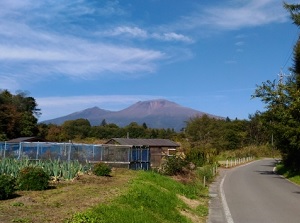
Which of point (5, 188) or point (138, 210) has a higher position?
point (5, 188)

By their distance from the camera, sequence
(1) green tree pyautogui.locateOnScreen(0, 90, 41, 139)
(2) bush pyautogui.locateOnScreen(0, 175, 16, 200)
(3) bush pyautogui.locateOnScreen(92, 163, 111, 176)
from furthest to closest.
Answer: (1) green tree pyautogui.locateOnScreen(0, 90, 41, 139), (3) bush pyautogui.locateOnScreen(92, 163, 111, 176), (2) bush pyautogui.locateOnScreen(0, 175, 16, 200)

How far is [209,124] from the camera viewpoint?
113 meters

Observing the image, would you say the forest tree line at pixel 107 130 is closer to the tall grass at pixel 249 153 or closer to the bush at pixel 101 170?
the tall grass at pixel 249 153

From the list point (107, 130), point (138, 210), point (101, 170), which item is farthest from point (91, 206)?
point (107, 130)

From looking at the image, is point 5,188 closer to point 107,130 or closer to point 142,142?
point 142,142

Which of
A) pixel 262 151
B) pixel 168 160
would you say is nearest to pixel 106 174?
pixel 168 160

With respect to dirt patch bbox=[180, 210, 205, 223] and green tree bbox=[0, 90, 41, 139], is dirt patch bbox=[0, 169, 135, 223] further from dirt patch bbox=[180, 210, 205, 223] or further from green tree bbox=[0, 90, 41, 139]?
green tree bbox=[0, 90, 41, 139]

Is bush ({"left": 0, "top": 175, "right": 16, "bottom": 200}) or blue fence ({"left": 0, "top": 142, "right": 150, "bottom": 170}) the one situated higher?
blue fence ({"left": 0, "top": 142, "right": 150, "bottom": 170})

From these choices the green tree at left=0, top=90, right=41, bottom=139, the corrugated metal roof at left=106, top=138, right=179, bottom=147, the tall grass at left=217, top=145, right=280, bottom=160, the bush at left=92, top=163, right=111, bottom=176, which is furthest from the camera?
the tall grass at left=217, top=145, right=280, bottom=160

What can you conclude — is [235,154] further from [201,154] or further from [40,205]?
[40,205]

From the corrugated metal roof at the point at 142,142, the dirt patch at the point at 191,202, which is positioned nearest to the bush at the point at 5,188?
the dirt patch at the point at 191,202

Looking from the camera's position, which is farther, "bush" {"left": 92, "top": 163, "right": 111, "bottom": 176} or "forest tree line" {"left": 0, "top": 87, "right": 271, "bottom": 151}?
"forest tree line" {"left": 0, "top": 87, "right": 271, "bottom": 151}

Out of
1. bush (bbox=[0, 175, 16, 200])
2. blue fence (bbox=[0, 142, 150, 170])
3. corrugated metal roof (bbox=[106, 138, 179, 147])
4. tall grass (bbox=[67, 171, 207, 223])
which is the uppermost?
corrugated metal roof (bbox=[106, 138, 179, 147])

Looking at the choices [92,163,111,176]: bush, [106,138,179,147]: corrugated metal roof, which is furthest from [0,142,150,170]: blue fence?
[106,138,179,147]: corrugated metal roof
